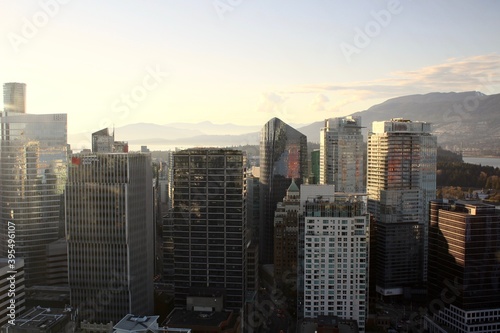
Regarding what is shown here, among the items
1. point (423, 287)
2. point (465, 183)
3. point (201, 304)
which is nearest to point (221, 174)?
point (201, 304)

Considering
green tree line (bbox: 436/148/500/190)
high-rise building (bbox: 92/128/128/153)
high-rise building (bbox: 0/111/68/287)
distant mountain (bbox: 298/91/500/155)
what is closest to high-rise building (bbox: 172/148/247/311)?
high-rise building (bbox: 92/128/128/153)

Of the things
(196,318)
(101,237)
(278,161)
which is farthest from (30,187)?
(278,161)

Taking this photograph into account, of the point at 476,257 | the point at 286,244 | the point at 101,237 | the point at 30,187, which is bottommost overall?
the point at 286,244

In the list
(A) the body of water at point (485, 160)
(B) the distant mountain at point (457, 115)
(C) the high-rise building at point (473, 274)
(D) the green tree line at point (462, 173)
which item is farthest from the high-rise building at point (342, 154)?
(C) the high-rise building at point (473, 274)

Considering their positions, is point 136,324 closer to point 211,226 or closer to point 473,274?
point 211,226

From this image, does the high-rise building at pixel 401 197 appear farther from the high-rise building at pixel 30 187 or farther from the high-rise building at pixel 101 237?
the high-rise building at pixel 30 187
